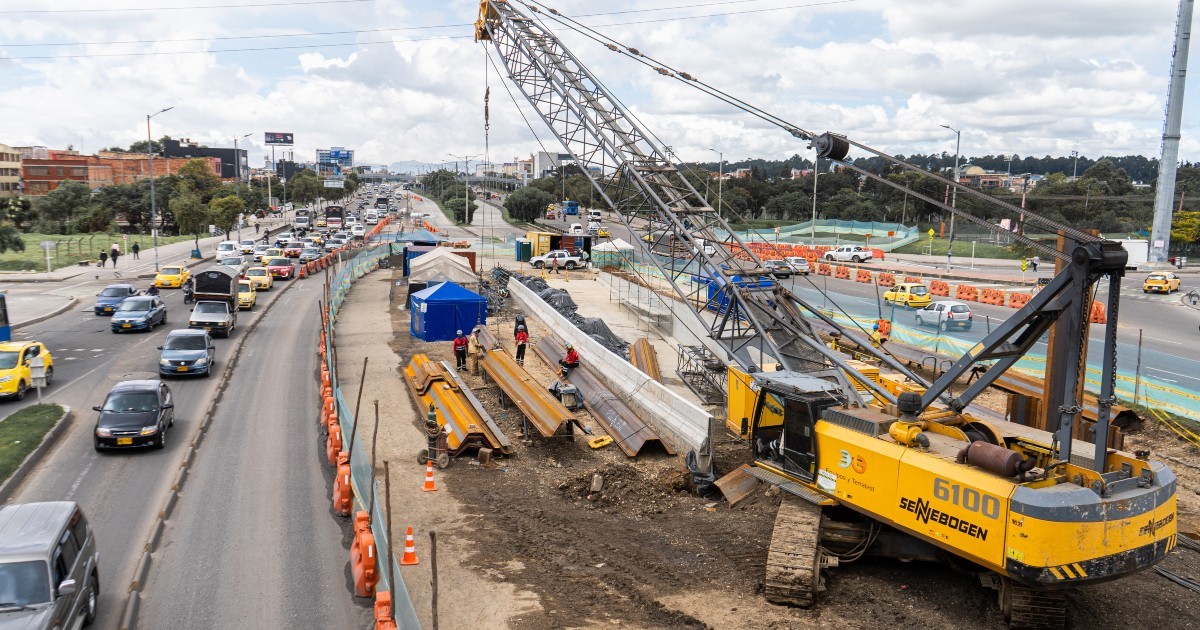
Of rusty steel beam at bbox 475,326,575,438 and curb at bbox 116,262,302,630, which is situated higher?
rusty steel beam at bbox 475,326,575,438

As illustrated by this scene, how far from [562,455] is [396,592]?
983 centimetres

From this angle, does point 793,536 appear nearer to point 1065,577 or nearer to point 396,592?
point 1065,577

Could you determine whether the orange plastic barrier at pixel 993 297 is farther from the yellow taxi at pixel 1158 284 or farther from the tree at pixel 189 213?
the tree at pixel 189 213

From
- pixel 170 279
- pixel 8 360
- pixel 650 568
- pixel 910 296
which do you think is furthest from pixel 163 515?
pixel 170 279

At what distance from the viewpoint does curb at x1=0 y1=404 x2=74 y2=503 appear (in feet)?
53.5

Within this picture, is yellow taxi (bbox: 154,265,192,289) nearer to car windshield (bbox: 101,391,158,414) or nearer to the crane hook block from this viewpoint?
car windshield (bbox: 101,391,158,414)

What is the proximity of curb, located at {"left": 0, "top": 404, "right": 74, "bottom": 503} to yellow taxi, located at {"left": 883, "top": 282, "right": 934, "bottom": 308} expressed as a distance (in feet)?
119

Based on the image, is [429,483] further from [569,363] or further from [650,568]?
[569,363]

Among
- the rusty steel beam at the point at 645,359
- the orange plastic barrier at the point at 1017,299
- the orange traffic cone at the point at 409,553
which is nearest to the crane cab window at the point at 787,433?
the orange traffic cone at the point at 409,553

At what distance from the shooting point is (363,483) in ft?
48.8

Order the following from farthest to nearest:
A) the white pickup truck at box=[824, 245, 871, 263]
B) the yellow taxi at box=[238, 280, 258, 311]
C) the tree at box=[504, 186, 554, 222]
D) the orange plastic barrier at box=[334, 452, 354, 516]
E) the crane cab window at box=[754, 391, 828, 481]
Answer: the tree at box=[504, 186, 554, 222] → the white pickup truck at box=[824, 245, 871, 263] → the yellow taxi at box=[238, 280, 258, 311] → the orange plastic barrier at box=[334, 452, 354, 516] → the crane cab window at box=[754, 391, 828, 481]

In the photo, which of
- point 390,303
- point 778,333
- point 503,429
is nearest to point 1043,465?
point 778,333

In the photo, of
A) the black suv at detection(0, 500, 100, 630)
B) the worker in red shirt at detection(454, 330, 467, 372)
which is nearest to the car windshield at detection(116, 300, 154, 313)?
the worker in red shirt at detection(454, 330, 467, 372)

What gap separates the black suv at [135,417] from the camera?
1872 cm
